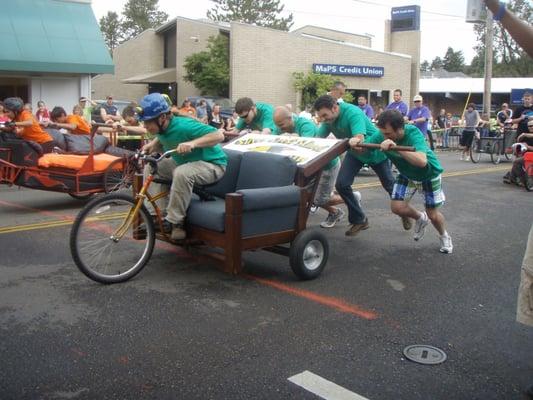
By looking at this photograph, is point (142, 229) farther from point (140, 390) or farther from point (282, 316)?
point (140, 390)

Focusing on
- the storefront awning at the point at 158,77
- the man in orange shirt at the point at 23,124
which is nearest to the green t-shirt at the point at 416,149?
the man in orange shirt at the point at 23,124

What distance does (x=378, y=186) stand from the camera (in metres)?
12.5

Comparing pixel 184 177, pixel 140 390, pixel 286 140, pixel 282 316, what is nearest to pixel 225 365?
pixel 140 390

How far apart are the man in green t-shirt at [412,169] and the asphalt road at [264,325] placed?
419 millimetres

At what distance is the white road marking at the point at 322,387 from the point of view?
351cm

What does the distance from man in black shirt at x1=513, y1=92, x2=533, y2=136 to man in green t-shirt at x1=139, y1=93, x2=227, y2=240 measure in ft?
30.1

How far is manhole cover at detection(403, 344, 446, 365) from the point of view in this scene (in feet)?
13.2

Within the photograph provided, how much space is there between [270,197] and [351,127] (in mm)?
2226

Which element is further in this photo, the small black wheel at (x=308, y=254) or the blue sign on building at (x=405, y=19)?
the blue sign on building at (x=405, y=19)

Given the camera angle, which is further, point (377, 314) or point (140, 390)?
point (377, 314)

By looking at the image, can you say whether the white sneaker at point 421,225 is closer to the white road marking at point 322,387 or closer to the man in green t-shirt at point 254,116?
the man in green t-shirt at point 254,116

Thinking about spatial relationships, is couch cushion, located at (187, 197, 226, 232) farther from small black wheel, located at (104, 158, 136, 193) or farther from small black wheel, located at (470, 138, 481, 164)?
small black wheel, located at (470, 138, 481, 164)

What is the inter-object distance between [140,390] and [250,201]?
214 centimetres

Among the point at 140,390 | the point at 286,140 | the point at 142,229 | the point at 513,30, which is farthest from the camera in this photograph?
the point at 286,140
